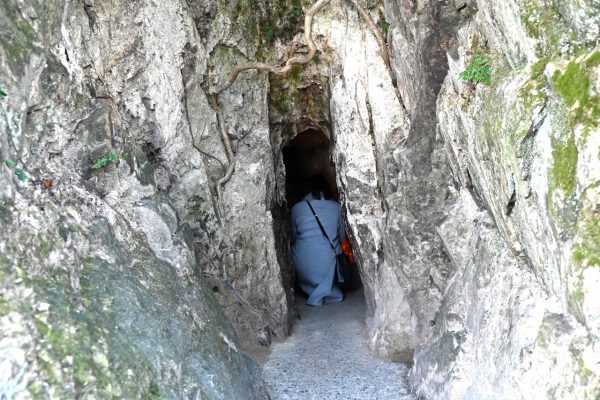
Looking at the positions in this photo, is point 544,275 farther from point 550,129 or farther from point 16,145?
point 16,145

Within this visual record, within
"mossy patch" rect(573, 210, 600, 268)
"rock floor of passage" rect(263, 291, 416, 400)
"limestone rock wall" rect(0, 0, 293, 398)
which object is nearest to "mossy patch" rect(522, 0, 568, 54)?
"mossy patch" rect(573, 210, 600, 268)

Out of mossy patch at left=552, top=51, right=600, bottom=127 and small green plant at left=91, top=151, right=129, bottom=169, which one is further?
small green plant at left=91, top=151, right=129, bottom=169

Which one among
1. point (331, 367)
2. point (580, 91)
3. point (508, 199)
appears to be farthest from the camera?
point (331, 367)

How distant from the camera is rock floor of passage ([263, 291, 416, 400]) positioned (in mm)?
5668

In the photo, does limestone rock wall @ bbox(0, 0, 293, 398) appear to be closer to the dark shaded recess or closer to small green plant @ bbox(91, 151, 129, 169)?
small green plant @ bbox(91, 151, 129, 169)

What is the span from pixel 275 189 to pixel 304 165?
3723 millimetres

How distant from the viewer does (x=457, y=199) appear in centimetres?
520

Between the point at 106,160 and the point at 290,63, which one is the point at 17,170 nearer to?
the point at 106,160

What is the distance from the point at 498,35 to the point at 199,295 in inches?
136

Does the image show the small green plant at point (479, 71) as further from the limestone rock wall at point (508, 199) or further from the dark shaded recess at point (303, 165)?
the dark shaded recess at point (303, 165)

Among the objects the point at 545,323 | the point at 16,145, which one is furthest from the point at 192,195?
the point at 545,323

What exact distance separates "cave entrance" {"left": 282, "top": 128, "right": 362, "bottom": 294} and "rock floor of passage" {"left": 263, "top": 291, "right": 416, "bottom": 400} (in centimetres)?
354


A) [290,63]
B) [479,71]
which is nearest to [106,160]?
[290,63]

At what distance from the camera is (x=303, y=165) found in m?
11.0
